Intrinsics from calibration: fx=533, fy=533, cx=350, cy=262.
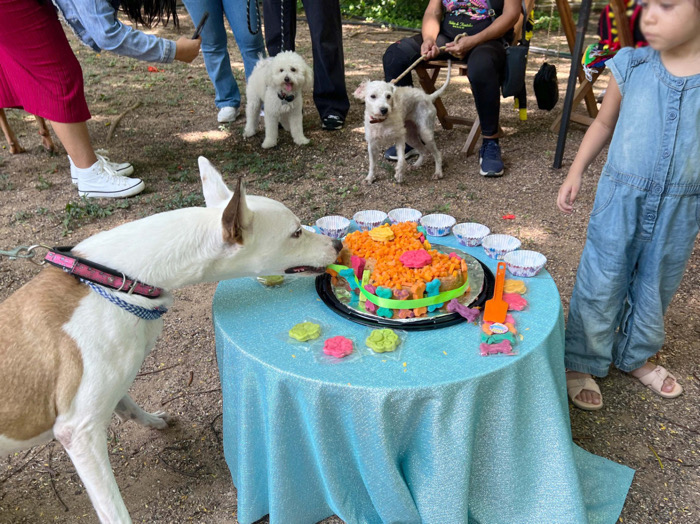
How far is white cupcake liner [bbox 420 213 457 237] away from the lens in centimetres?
239

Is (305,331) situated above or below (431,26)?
below

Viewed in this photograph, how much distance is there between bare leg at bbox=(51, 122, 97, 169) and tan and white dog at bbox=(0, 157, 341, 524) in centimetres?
299

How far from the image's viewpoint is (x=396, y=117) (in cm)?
434

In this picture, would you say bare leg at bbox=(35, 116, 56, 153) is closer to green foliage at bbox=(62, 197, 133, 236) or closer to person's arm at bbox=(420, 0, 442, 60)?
green foliage at bbox=(62, 197, 133, 236)

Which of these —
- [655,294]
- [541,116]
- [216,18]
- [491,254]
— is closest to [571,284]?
[655,294]

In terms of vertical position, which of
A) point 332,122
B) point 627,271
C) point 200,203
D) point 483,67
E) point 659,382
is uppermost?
point 483,67

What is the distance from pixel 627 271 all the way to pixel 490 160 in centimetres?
267

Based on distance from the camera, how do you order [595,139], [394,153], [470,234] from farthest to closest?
1. [394,153]
2. [470,234]
3. [595,139]

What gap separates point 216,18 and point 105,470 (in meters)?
5.10

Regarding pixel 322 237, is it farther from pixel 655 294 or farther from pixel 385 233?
pixel 655 294

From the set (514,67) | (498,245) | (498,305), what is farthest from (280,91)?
(498,305)

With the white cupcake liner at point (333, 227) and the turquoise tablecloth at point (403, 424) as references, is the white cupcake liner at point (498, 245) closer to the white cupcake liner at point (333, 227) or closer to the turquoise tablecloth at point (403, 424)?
the turquoise tablecloth at point (403, 424)

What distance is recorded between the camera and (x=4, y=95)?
439cm

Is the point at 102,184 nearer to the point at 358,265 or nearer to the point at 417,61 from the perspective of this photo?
the point at 417,61
